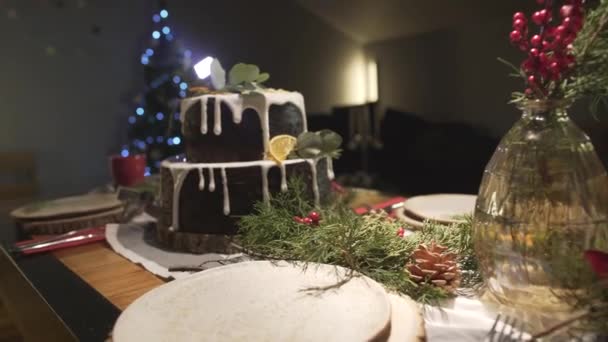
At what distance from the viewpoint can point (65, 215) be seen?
1.27m

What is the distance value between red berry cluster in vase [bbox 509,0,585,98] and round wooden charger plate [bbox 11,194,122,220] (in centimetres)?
114

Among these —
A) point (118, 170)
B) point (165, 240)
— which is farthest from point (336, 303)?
point (118, 170)

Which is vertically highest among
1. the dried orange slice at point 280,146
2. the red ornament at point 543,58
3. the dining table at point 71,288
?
the red ornament at point 543,58

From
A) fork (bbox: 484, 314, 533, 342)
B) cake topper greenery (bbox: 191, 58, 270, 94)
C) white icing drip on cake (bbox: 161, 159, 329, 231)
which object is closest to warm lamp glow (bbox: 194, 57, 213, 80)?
cake topper greenery (bbox: 191, 58, 270, 94)

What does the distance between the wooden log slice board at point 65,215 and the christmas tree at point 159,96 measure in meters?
2.15

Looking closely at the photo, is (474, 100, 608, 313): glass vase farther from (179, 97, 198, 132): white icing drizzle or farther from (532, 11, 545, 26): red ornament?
(179, 97, 198, 132): white icing drizzle

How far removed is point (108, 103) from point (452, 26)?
2.79 m

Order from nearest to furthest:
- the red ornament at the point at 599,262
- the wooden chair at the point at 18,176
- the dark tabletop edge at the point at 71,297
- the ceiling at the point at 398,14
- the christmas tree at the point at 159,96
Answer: the red ornament at the point at 599,262
the dark tabletop edge at the point at 71,297
the ceiling at the point at 398,14
the wooden chair at the point at 18,176
the christmas tree at the point at 159,96

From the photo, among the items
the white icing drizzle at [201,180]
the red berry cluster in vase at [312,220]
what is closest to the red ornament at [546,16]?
the red berry cluster in vase at [312,220]

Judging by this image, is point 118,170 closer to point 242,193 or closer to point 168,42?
point 242,193

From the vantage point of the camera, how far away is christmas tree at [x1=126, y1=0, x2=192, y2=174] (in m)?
3.57

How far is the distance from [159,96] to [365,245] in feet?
10.3

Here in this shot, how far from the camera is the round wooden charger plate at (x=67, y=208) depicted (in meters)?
1.26

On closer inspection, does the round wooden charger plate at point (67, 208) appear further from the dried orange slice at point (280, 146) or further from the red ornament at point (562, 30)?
the red ornament at point (562, 30)
